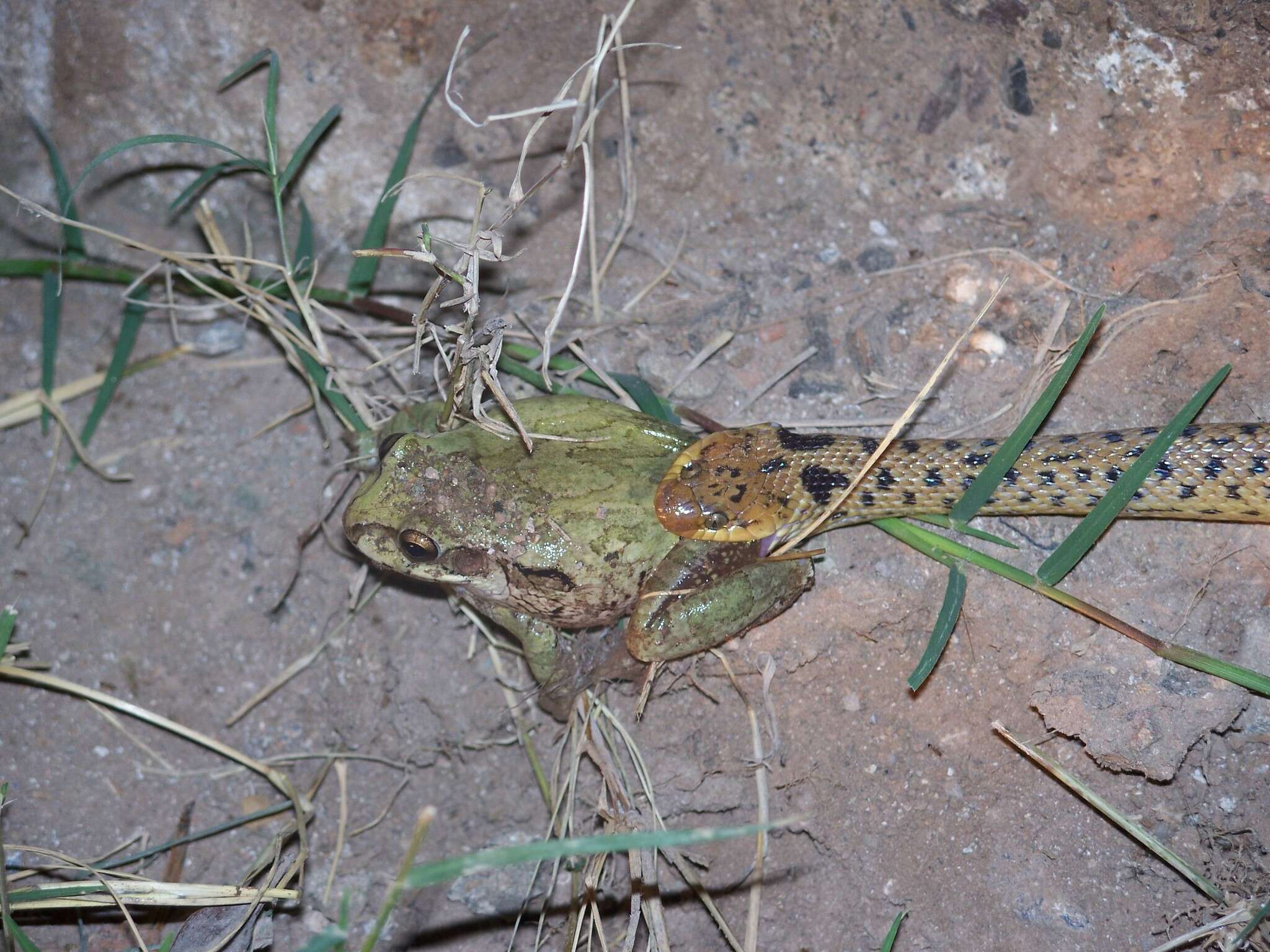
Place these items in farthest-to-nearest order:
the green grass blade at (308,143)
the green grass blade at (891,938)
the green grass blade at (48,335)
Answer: the green grass blade at (48,335), the green grass blade at (308,143), the green grass blade at (891,938)

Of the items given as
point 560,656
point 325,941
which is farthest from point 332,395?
point 325,941

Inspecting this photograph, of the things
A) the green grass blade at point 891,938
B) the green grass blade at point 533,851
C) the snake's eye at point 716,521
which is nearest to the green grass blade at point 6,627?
the green grass blade at point 533,851

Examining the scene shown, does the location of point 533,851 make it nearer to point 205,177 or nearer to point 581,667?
point 581,667

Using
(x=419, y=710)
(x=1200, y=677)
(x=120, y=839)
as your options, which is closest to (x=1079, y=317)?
(x=1200, y=677)

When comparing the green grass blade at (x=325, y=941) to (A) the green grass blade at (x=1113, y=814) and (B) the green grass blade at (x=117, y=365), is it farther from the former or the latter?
(B) the green grass blade at (x=117, y=365)

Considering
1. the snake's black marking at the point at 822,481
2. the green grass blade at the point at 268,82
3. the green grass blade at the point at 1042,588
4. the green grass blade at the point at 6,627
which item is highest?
the green grass blade at the point at 268,82
